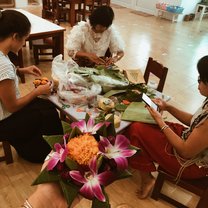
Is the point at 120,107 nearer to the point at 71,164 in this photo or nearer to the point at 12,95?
the point at 12,95

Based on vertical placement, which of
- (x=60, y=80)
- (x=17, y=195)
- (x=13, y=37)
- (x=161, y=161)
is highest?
(x=13, y=37)

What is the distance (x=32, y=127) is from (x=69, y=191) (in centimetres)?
109

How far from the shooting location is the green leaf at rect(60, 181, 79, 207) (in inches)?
26.6

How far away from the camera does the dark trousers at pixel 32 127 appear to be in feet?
5.32

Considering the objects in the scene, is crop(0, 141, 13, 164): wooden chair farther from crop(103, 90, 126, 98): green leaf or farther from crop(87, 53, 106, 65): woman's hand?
crop(87, 53, 106, 65): woman's hand

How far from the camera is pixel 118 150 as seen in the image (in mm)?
756

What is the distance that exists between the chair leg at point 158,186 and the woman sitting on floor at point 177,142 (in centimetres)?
5

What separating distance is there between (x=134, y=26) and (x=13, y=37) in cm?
494

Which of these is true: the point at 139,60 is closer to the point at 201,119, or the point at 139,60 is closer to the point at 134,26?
the point at 134,26

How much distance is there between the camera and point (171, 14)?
6.61m

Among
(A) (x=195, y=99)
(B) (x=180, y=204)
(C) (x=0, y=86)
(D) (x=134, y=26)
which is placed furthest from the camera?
(D) (x=134, y=26)

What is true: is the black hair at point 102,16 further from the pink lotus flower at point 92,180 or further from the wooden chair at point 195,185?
the pink lotus flower at point 92,180

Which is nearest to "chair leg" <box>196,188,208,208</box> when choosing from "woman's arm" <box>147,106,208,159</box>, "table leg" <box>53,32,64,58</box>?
"woman's arm" <box>147,106,208,159</box>

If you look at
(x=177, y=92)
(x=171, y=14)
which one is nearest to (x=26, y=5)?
(x=171, y=14)
